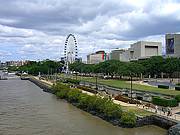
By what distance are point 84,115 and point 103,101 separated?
4175mm

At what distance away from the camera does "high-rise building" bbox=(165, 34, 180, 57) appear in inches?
5640

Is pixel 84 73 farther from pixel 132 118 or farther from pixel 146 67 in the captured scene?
pixel 132 118

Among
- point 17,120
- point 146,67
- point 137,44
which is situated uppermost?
point 137,44

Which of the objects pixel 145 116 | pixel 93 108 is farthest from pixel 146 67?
pixel 145 116

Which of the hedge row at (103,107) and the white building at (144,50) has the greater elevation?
the white building at (144,50)

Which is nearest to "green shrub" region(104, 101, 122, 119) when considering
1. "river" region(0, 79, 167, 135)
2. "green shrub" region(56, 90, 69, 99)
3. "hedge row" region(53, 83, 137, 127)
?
"hedge row" region(53, 83, 137, 127)

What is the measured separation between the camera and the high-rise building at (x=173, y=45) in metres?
143

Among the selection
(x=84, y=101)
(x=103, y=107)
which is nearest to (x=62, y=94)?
(x=84, y=101)

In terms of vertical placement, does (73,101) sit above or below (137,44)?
below

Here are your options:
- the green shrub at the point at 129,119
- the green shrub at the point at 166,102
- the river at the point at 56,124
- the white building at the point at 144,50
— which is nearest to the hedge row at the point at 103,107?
the green shrub at the point at 129,119

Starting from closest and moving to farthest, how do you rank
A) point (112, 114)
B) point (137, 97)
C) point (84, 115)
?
point (112, 114)
point (84, 115)
point (137, 97)

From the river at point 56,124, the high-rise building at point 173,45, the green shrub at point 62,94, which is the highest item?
the high-rise building at point 173,45

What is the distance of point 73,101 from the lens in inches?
2306

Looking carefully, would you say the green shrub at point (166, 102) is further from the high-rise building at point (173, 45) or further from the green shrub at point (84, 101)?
the high-rise building at point (173, 45)
